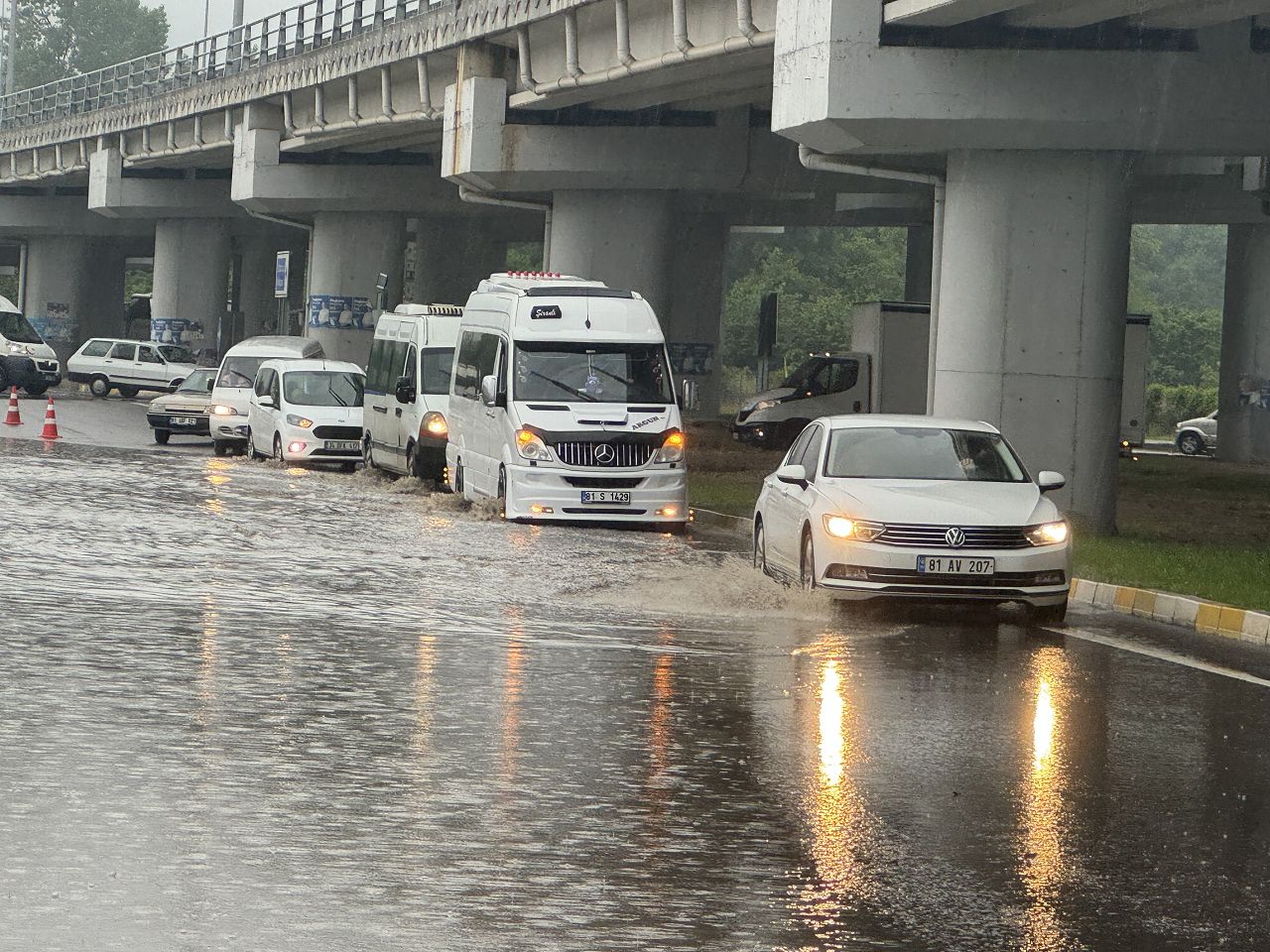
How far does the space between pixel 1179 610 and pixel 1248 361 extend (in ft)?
113

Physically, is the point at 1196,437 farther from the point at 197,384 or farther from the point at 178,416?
the point at 178,416

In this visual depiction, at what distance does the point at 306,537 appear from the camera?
20.0 meters

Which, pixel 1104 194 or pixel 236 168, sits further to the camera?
pixel 236 168

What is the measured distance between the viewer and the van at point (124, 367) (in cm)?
6153

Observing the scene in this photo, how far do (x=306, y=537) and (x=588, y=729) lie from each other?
10.9 m

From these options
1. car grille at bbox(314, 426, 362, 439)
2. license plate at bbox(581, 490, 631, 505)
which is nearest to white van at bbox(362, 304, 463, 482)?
car grille at bbox(314, 426, 362, 439)

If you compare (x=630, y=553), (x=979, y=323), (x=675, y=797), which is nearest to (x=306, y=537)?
(x=630, y=553)

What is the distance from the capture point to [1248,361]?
48.4 m

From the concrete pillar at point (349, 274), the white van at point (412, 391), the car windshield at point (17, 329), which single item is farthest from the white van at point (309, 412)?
the car windshield at point (17, 329)

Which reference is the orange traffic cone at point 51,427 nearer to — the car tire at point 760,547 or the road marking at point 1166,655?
the car tire at point 760,547

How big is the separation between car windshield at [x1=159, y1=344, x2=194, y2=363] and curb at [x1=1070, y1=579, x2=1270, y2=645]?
48393 millimetres

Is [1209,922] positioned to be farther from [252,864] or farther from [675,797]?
[252,864]

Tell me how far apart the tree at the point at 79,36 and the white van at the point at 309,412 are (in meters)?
130

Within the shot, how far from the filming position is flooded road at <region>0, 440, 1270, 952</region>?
6.19 metres
